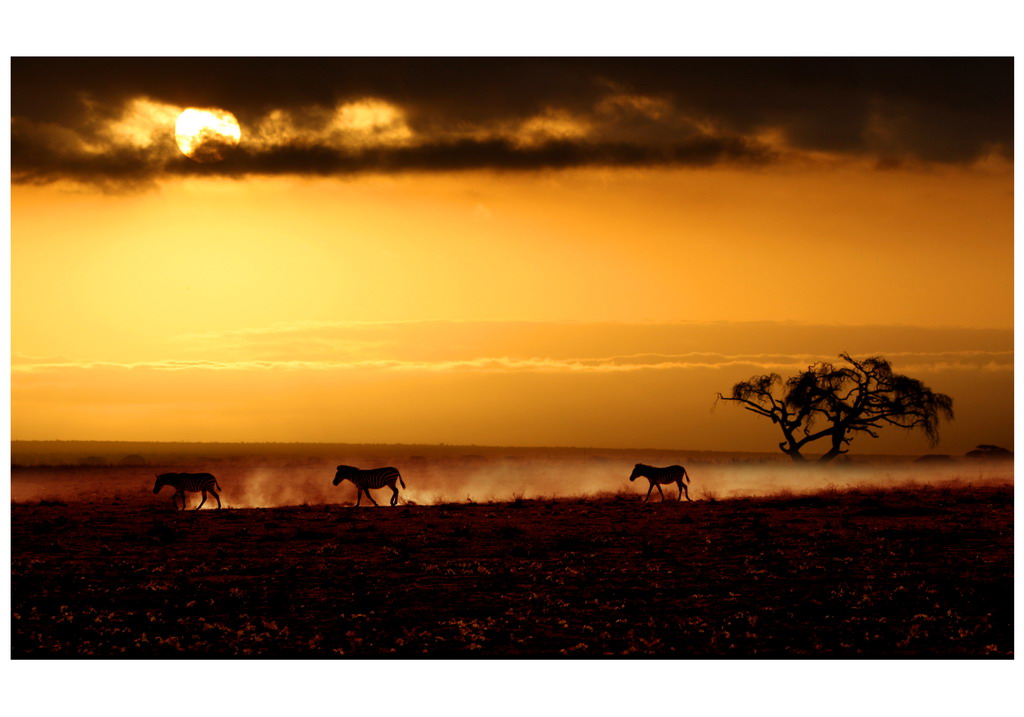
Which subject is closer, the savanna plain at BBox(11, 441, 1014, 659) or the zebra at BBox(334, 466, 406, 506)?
the savanna plain at BBox(11, 441, 1014, 659)

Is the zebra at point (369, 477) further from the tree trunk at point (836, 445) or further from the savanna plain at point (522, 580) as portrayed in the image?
the tree trunk at point (836, 445)

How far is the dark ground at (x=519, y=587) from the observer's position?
16875 mm

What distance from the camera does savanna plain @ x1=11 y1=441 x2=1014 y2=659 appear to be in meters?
16.9

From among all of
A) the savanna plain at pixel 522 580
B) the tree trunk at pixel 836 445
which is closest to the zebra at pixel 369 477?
the savanna plain at pixel 522 580

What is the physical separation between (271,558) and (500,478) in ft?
144

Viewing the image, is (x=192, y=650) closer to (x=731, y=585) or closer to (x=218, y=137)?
(x=731, y=585)

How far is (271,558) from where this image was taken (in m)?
21.8

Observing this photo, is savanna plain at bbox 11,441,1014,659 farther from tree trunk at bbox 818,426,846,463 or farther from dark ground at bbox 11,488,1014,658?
tree trunk at bbox 818,426,846,463

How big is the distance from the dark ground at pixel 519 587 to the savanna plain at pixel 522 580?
2.0 inches

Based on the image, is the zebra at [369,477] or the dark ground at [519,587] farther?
the zebra at [369,477]

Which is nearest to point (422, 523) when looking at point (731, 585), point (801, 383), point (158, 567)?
point (158, 567)

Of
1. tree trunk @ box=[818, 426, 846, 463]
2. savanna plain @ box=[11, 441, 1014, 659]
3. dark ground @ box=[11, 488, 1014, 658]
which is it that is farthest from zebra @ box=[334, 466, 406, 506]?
tree trunk @ box=[818, 426, 846, 463]

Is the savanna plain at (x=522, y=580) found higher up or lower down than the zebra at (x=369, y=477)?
lower down

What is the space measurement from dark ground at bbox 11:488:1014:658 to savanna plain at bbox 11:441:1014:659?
5 cm
